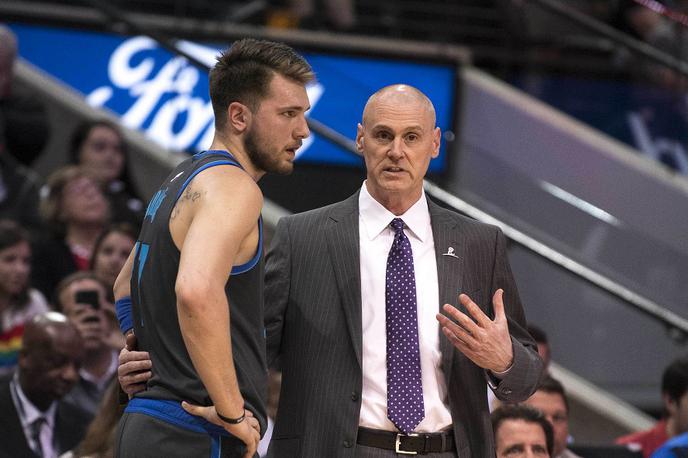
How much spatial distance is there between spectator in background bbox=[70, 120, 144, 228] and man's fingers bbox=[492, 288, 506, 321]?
3993mm

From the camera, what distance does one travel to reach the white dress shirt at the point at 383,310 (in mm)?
3748

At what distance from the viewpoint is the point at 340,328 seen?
3.83m

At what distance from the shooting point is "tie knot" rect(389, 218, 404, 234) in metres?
3.95

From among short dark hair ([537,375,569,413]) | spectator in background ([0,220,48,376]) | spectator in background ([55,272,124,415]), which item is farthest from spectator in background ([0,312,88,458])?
short dark hair ([537,375,569,413])

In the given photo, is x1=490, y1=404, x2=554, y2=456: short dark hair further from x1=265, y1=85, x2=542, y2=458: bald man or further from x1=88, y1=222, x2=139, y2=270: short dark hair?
x1=88, y1=222, x2=139, y2=270: short dark hair

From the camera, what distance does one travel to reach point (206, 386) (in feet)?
10.1

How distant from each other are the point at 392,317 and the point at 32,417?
2.44 metres

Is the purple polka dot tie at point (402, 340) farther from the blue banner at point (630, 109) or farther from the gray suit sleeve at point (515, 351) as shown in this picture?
the blue banner at point (630, 109)

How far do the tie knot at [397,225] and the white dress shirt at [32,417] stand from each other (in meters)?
2.44

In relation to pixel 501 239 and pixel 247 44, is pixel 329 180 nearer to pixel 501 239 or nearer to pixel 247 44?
pixel 501 239

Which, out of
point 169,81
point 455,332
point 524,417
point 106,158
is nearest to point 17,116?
point 106,158

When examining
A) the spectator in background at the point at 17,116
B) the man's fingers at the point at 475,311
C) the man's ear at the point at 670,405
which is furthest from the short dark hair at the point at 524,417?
the spectator in background at the point at 17,116

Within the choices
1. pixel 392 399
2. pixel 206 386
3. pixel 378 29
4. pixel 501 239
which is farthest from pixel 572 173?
pixel 206 386

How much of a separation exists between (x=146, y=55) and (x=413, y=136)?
468cm
